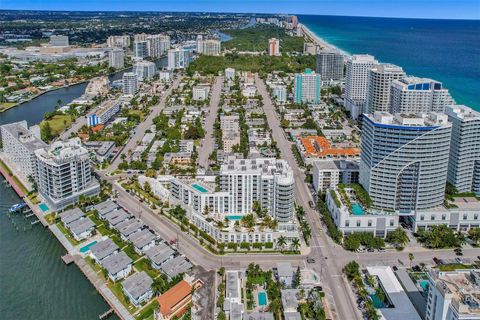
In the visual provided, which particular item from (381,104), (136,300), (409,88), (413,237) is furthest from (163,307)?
(381,104)

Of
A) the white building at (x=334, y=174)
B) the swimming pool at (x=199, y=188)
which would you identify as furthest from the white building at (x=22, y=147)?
the white building at (x=334, y=174)

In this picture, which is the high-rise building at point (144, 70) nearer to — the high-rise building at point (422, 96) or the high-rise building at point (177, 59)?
the high-rise building at point (177, 59)

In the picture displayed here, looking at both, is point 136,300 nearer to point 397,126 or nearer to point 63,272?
point 63,272

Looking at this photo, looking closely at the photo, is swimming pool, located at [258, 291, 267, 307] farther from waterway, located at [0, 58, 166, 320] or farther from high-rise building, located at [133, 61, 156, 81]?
high-rise building, located at [133, 61, 156, 81]

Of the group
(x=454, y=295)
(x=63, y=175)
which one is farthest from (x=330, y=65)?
(x=454, y=295)

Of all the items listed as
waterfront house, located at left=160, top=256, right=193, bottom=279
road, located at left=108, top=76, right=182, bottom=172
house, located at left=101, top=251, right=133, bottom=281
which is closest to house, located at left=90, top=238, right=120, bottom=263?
house, located at left=101, top=251, right=133, bottom=281
